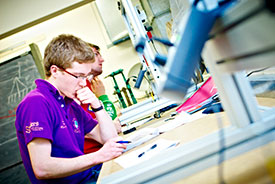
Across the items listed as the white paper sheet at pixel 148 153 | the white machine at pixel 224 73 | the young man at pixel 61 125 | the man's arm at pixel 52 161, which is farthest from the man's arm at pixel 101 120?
the white machine at pixel 224 73

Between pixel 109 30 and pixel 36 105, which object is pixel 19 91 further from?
pixel 36 105

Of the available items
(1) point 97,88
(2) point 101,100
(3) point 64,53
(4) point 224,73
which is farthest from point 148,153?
(1) point 97,88

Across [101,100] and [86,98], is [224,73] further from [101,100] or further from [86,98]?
[101,100]

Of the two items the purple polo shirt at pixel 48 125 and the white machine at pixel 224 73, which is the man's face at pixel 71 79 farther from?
the white machine at pixel 224 73

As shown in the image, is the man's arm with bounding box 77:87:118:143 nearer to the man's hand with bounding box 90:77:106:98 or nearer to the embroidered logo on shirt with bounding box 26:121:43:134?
the embroidered logo on shirt with bounding box 26:121:43:134

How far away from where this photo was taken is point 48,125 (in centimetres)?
93

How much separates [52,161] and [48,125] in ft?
0.54

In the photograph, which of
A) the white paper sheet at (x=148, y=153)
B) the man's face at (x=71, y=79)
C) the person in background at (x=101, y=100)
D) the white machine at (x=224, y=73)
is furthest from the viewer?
the person in background at (x=101, y=100)

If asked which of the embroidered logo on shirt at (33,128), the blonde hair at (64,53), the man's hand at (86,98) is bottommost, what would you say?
the embroidered logo on shirt at (33,128)

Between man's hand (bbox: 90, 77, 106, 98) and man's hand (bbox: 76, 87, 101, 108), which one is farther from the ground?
man's hand (bbox: 90, 77, 106, 98)

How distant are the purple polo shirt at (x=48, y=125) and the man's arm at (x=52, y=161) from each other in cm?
4

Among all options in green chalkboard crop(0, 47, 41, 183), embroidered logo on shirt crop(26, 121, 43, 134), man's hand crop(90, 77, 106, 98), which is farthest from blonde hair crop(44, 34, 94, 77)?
green chalkboard crop(0, 47, 41, 183)

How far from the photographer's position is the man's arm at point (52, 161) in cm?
87

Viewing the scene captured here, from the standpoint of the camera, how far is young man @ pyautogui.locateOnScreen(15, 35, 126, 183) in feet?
2.91
